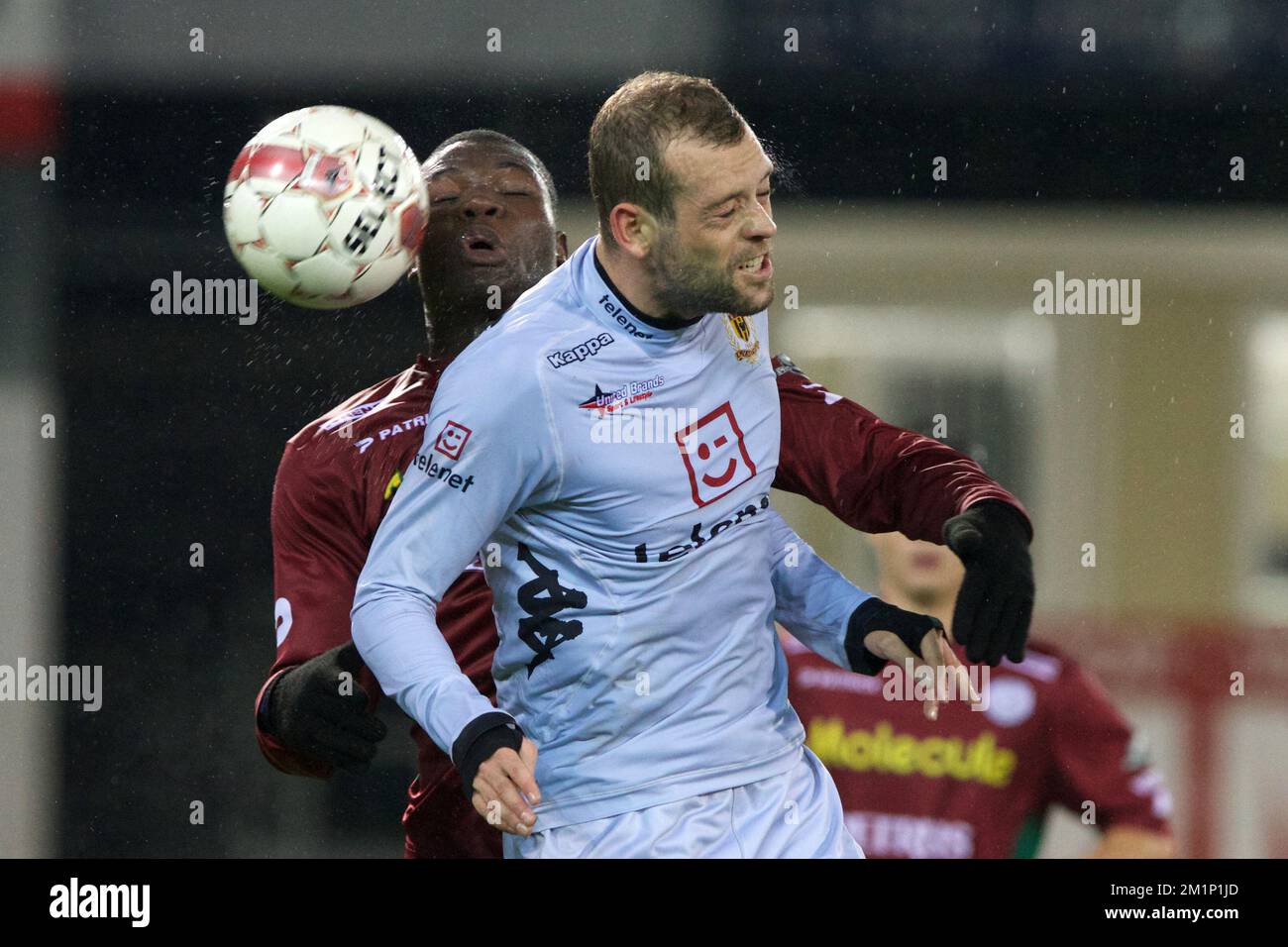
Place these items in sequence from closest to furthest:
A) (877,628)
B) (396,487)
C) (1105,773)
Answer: (877,628) → (396,487) → (1105,773)

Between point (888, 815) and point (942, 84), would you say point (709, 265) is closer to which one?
point (888, 815)

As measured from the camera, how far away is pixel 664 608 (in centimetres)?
282

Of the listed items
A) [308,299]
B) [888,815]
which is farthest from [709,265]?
[888,815]

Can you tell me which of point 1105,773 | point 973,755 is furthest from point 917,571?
point 1105,773

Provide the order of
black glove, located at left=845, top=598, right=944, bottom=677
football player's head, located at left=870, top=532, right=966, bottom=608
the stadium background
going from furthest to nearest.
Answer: the stadium background → football player's head, located at left=870, top=532, right=966, bottom=608 → black glove, located at left=845, top=598, right=944, bottom=677

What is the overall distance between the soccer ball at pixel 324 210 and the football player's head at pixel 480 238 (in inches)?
9.5

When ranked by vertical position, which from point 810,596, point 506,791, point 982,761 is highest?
point 810,596

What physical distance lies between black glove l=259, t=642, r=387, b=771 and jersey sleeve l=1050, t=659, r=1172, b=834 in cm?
160

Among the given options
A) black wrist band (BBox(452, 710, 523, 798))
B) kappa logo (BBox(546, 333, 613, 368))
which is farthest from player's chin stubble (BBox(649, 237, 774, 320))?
black wrist band (BBox(452, 710, 523, 798))

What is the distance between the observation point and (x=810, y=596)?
120 inches

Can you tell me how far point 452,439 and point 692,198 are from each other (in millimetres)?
500

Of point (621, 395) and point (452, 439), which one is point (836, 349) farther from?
point (452, 439)

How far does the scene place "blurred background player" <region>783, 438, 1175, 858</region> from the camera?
12.8 ft

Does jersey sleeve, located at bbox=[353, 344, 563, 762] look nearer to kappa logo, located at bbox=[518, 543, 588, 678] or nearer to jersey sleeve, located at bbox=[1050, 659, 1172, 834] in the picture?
kappa logo, located at bbox=[518, 543, 588, 678]
